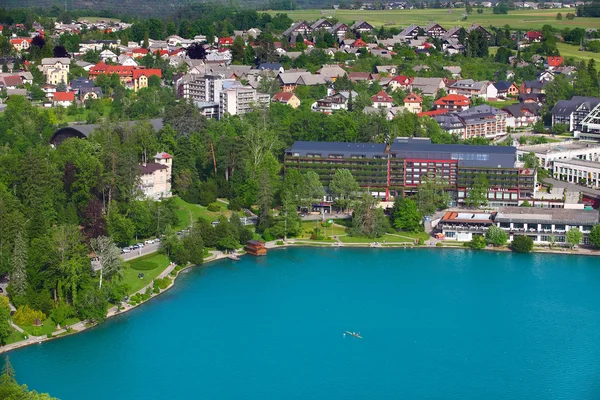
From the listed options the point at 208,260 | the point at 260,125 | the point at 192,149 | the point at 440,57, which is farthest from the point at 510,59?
the point at 208,260

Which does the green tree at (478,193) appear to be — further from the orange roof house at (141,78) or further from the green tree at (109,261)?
the orange roof house at (141,78)

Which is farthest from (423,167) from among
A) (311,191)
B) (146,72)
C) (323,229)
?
(146,72)

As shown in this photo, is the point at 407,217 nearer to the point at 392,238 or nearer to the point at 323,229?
the point at 392,238

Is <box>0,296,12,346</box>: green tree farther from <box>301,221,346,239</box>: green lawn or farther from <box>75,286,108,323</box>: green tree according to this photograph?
<box>301,221,346,239</box>: green lawn

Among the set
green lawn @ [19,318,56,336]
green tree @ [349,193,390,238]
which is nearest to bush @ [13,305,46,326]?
green lawn @ [19,318,56,336]

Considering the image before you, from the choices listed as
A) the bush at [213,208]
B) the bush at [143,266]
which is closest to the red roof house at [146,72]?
the bush at [213,208]

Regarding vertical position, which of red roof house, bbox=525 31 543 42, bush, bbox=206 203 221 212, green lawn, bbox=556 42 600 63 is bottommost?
bush, bbox=206 203 221 212
